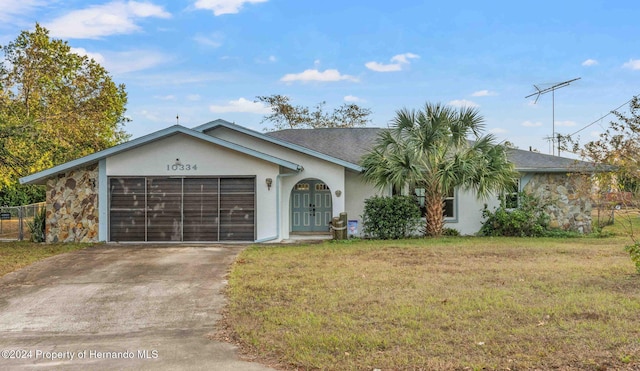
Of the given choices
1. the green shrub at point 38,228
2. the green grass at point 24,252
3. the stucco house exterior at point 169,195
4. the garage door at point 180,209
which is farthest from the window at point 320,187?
the green shrub at point 38,228

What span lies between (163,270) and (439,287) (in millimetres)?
5915

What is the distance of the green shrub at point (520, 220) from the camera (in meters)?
18.2

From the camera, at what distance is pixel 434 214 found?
17.6 metres

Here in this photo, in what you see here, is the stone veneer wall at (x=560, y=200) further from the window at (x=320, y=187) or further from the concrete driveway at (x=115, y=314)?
the concrete driveway at (x=115, y=314)

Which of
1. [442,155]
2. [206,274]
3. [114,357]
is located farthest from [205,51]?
[114,357]

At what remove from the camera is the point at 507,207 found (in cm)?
1919

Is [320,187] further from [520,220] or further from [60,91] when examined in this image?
[60,91]

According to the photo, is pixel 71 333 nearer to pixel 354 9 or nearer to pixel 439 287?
→ pixel 439 287

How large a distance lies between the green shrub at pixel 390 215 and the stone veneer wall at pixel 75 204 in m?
8.64

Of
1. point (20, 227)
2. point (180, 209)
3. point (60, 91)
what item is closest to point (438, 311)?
point (180, 209)

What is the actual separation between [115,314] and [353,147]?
14.0 meters

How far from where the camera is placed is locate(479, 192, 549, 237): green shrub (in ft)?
59.6

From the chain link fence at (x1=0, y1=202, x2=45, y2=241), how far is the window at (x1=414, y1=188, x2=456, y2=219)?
1287cm

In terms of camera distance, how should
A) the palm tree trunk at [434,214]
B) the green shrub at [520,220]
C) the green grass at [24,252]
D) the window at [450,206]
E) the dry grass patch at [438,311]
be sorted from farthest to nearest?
the window at [450,206]
the green shrub at [520,220]
the palm tree trunk at [434,214]
the green grass at [24,252]
the dry grass patch at [438,311]
